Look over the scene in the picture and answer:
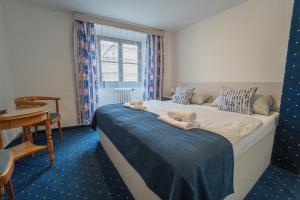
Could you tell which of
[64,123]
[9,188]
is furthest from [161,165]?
[64,123]

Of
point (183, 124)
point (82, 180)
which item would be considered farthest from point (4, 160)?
point (183, 124)

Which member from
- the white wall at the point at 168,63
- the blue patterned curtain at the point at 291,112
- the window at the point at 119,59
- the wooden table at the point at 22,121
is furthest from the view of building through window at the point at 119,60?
the blue patterned curtain at the point at 291,112

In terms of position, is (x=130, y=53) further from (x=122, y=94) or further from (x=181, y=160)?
(x=181, y=160)

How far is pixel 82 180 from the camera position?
1605 millimetres

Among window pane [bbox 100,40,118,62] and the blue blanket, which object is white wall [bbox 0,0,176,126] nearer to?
window pane [bbox 100,40,118,62]

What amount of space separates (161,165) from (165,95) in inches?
134

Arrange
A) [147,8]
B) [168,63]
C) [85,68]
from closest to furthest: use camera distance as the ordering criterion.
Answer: [147,8]
[85,68]
[168,63]

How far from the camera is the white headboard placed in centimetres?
209

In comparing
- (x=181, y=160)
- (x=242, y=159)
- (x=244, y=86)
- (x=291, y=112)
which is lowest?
(x=242, y=159)

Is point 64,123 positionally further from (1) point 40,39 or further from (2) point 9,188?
(2) point 9,188

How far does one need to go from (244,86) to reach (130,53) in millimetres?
2618

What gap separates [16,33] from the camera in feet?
8.54

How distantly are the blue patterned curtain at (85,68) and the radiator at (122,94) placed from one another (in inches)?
19.8

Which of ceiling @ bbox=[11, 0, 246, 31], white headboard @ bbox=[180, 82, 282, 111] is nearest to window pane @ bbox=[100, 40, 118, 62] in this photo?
ceiling @ bbox=[11, 0, 246, 31]
